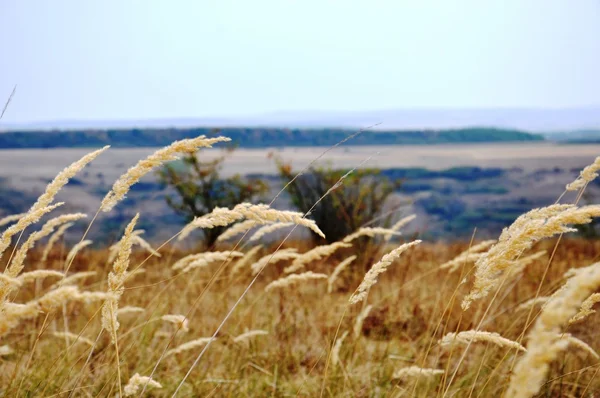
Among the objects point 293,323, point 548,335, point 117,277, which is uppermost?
point 548,335

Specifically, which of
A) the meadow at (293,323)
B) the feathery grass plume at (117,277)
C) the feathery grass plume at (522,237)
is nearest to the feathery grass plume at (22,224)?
the meadow at (293,323)

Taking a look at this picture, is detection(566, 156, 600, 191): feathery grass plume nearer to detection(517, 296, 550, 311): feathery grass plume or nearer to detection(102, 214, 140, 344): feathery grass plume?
detection(517, 296, 550, 311): feathery grass plume

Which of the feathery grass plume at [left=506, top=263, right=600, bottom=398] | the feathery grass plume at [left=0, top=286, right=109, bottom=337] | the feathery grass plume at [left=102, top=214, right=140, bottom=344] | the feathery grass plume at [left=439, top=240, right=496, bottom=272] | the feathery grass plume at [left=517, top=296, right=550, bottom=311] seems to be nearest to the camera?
the feathery grass plume at [left=506, top=263, right=600, bottom=398]


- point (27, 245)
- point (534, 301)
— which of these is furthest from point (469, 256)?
point (27, 245)

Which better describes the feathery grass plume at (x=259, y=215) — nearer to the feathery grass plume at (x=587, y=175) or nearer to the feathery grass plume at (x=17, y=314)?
the feathery grass plume at (x=17, y=314)

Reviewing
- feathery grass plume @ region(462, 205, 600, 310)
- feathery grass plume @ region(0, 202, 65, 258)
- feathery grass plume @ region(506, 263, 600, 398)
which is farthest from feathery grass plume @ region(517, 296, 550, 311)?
feathery grass plume @ region(0, 202, 65, 258)

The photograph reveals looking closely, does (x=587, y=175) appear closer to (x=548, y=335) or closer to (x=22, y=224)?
(x=548, y=335)

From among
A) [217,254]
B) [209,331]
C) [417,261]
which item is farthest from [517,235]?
[417,261]

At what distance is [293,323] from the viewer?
4.52 m

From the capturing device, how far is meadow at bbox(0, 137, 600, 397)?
157 centimetres

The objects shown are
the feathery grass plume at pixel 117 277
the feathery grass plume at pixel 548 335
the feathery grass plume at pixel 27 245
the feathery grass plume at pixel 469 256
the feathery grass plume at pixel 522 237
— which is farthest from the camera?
the feathery grass plume at pixel 469 256

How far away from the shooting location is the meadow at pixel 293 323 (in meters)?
1.57

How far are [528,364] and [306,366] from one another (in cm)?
334

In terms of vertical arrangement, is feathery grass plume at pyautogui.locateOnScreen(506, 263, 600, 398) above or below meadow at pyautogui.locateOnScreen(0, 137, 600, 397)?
above
